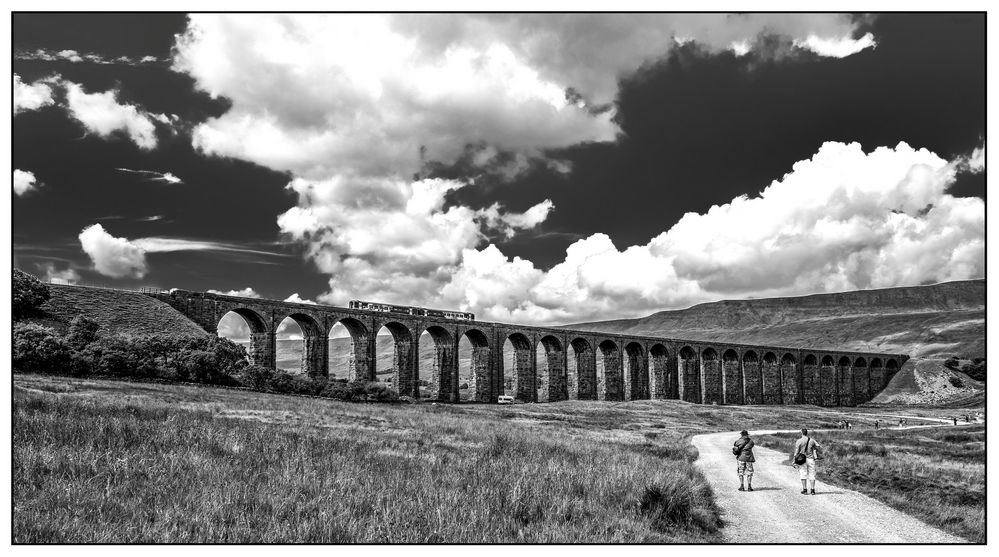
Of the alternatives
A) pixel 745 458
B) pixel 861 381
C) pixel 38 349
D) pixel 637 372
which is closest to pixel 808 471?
pixel 745 458

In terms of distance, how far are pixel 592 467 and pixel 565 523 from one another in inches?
205

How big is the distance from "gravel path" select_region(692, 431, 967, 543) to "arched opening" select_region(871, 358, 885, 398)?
118416 mm

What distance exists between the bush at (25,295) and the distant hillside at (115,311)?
211cm

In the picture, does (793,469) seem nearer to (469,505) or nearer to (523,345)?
(469,505)

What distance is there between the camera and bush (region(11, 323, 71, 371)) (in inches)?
1048

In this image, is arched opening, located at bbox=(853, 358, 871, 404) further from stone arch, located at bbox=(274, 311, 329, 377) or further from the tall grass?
the tall grass

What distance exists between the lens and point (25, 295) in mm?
29578

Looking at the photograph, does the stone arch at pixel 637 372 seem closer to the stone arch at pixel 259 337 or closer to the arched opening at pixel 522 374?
the arched opening at pixel 522 374

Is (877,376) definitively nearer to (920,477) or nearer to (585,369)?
(585,369)

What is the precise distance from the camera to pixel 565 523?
24.5ft

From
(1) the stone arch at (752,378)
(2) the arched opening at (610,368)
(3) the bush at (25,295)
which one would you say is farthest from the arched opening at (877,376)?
(3) the bush at (25,295)

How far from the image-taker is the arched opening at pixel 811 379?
344 feet

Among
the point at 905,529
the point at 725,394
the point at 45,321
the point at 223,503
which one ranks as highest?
the point at 45,321

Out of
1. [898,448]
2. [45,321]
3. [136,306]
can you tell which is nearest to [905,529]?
[898,448]
